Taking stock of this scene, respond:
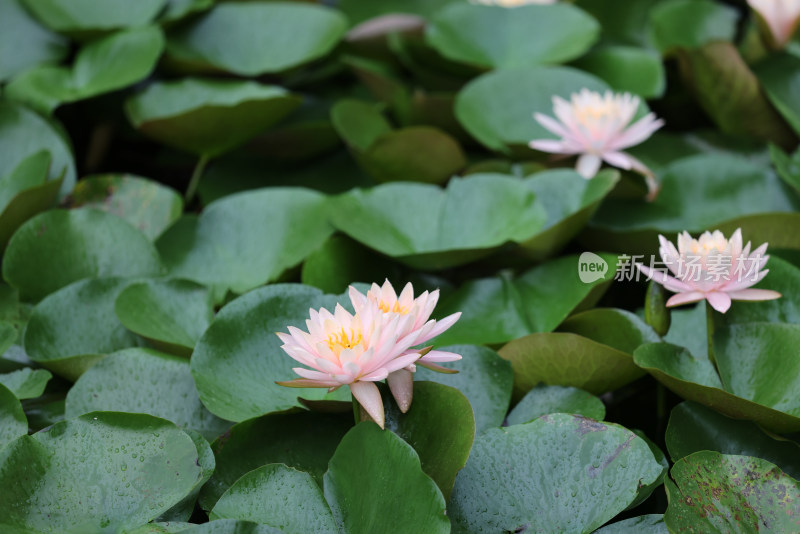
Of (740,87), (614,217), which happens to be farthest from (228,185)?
(740,87)

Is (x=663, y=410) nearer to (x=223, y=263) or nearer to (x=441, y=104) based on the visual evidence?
(x=223, y=263)

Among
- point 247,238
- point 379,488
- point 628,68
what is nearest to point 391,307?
point 379,488

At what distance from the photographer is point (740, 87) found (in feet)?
4.49

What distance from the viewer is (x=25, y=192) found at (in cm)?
110

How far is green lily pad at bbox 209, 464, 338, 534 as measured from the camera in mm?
677

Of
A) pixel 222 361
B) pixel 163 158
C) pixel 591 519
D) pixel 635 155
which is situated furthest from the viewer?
pixel 163 158

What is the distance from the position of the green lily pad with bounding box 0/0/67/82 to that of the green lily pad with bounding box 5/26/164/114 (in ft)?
0.24

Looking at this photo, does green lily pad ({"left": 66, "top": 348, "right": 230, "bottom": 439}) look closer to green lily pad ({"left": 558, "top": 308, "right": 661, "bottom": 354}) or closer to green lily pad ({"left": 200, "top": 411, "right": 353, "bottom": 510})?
green lily pad ({"left": 200, "top": 411, "right": 353, "bottom": 510})

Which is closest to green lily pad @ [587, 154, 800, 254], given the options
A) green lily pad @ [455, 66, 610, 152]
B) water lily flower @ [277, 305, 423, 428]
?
green lily pad @ [455, 66, 610, 152]

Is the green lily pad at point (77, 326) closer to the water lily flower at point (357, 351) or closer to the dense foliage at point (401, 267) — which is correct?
the dense foliage at point (401, 267)

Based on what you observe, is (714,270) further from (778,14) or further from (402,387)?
(778,14)

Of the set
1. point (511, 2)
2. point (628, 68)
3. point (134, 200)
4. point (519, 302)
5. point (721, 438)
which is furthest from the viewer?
point (511, 2)

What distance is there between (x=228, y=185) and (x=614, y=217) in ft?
2.38

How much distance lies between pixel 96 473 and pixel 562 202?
28.9 inches
